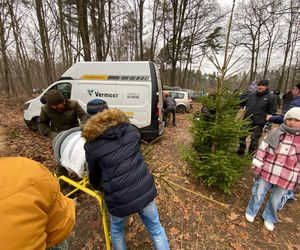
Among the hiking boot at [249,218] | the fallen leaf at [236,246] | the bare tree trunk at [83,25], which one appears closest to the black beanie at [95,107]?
the fallen leaf at [236,246]

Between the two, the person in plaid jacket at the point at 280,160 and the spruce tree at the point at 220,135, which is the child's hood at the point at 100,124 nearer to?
the spruce tree at the point at 220,135

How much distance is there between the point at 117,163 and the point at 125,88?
484cm

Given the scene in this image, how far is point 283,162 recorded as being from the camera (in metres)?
2.87

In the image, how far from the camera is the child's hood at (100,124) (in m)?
1.92

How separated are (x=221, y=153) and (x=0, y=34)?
17.6 meters

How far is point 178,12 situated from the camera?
19.2m

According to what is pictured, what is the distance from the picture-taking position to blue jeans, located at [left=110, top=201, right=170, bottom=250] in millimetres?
2180

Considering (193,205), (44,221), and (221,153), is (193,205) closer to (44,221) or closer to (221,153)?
(221,153)

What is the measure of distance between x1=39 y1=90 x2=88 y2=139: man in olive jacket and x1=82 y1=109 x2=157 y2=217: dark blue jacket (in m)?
1.64

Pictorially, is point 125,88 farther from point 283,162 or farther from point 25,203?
point 25,203

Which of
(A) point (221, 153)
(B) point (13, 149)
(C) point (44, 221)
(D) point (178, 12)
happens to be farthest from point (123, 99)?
(D) point (178, 12)

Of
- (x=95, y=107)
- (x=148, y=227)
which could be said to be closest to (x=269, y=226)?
(x=148, y=227)

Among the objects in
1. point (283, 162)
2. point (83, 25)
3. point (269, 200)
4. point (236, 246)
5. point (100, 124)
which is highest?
point (83, 25)

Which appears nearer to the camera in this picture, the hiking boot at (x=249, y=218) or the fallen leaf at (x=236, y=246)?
the fallen leaf at (x=236, y=246)
